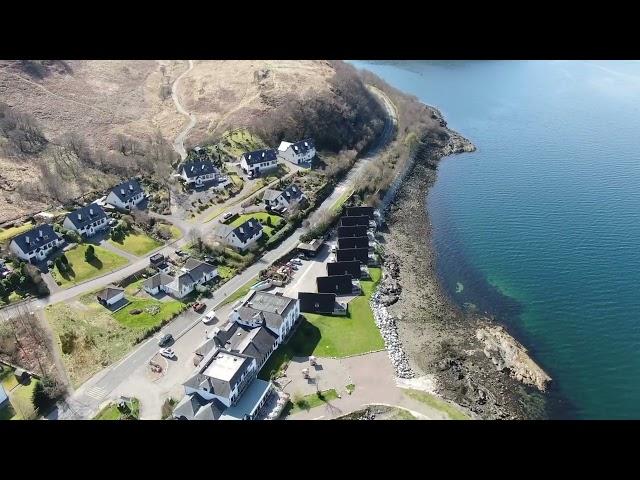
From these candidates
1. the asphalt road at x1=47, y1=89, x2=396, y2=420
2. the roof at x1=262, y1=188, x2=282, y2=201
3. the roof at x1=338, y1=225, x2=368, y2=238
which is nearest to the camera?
the asphalt road at x1=47, y1=89, x2=396, y2=420

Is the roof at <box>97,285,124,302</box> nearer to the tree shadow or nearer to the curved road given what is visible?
the tree shadow

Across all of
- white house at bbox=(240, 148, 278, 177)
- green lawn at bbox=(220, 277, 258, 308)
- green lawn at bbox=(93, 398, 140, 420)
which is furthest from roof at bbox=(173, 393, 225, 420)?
white house at bbox=(240, 148, 278, 177)

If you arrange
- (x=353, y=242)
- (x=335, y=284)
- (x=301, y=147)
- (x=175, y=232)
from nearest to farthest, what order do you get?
(x=335, y=284) < (x=353, y=242) < (x=175, y=232) < (x=301, y=147)

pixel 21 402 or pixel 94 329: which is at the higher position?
pixel 21 402

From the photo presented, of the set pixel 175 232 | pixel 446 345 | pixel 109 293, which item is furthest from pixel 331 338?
pixel 175 232

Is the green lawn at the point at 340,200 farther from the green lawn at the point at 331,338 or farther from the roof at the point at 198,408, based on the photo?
the roof at the point at 198,408

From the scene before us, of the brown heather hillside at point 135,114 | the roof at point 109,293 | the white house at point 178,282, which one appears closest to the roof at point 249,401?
the white house at point 178,282

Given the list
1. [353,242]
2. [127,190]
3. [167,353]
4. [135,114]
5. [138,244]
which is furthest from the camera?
[135,114]

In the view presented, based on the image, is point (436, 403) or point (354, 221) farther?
point (354, 221)

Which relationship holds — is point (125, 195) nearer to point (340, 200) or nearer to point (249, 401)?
point (340, 200)
